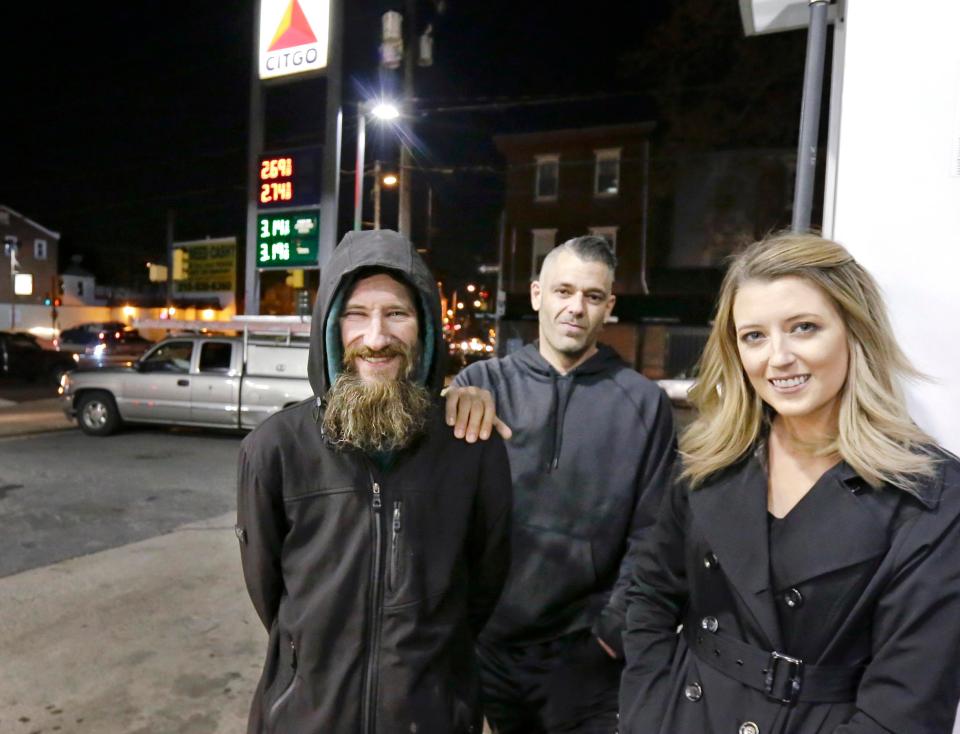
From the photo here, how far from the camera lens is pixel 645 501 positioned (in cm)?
219

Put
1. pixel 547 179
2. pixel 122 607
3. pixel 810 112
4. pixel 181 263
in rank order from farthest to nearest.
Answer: pixel 181 263 < pixel 547 179 < pixel 122 607 < pixel 810 112

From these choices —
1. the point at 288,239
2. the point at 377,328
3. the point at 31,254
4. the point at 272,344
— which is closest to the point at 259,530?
the point at 377,328

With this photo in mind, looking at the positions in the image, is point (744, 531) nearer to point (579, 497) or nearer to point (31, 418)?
point (579, 497)

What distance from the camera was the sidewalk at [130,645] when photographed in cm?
316

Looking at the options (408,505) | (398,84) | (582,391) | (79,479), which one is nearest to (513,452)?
(582,391)

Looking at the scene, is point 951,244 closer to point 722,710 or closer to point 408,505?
point 722,710

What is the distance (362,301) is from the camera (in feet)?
5.95

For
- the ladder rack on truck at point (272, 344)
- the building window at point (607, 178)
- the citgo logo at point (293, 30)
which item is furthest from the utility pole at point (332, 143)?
the building window at point (607, 178)

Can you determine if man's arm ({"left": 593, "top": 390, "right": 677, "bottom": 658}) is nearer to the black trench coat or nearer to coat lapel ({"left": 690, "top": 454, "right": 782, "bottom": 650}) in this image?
the black trench coat

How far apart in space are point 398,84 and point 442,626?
48.9 ft

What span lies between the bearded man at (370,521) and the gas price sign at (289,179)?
11351 millimetres

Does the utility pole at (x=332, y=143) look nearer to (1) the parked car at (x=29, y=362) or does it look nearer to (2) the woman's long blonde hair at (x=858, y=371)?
(2) the woman's long blonde hair at (x=858, y=371)

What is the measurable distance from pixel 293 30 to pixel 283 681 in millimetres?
14237

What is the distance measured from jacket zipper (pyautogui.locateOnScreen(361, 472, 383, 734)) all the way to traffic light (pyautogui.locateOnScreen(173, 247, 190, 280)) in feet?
119
